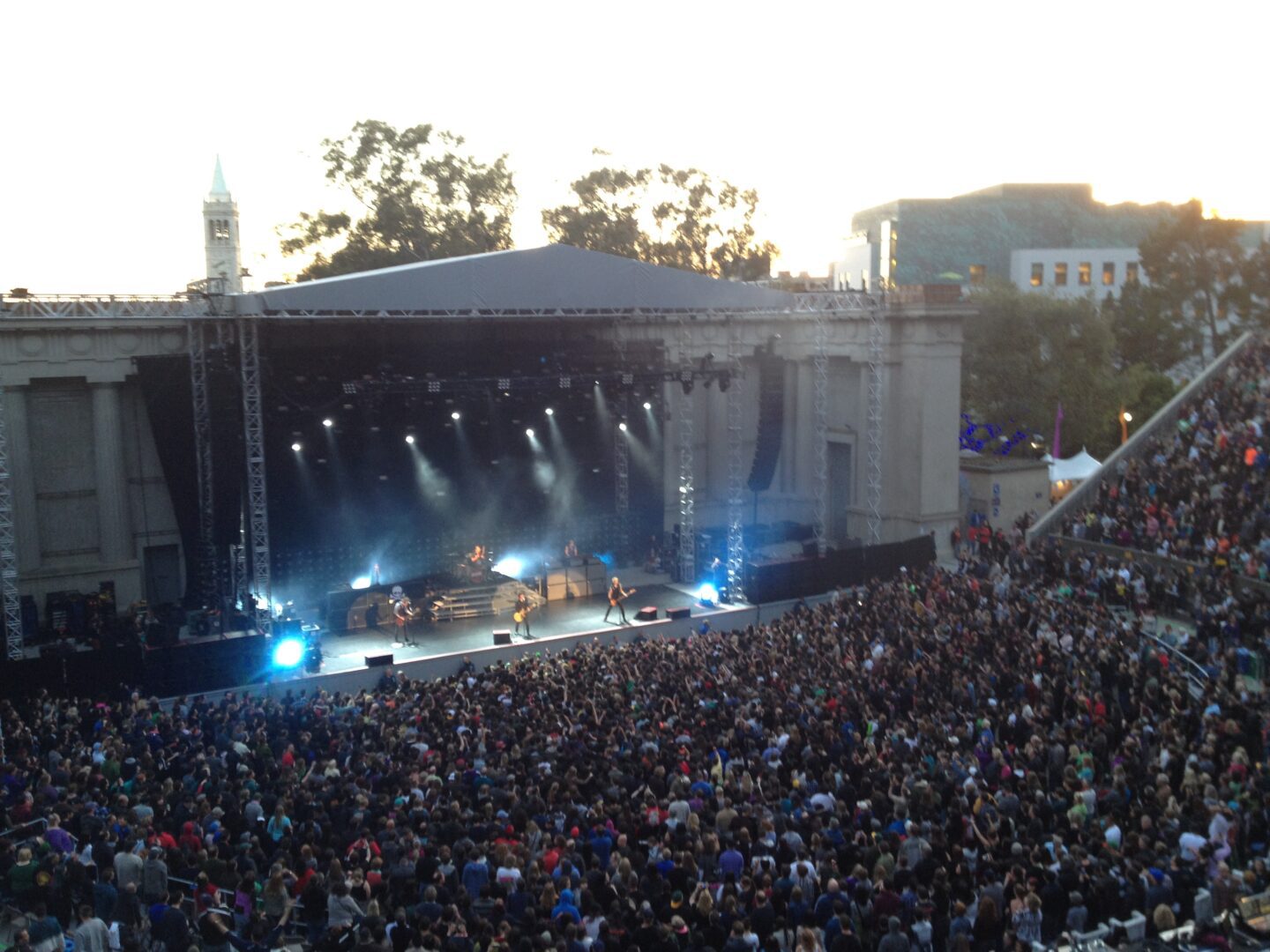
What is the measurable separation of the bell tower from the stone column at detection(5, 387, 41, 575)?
29300mm

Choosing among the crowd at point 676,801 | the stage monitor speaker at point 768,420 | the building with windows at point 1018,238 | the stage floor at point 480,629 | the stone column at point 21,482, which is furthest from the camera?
the building with windows at point 1018,238

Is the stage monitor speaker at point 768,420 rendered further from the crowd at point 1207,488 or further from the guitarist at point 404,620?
the guitarist at point 404,620

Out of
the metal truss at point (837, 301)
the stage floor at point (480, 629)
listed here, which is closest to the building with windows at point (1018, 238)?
the metal truss at point (837, 301)

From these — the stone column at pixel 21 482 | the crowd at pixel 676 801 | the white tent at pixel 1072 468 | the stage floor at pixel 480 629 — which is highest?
the stone column at pixel 21 482

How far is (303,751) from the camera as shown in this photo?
14.3m

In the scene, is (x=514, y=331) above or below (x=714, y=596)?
above

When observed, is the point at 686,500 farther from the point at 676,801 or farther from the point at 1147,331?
the point at 1147,331

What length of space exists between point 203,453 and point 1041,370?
29.0 m

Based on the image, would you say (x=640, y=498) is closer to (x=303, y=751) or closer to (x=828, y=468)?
(x=828, y=468)

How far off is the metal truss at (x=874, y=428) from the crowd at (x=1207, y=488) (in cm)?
481

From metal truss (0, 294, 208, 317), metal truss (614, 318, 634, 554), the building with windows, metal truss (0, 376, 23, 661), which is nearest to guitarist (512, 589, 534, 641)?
metal truss (614, 318, 634, 554)

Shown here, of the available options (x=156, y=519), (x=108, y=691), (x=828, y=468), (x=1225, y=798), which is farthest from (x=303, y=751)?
(x=828, y=468)

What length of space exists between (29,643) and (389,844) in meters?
15.8

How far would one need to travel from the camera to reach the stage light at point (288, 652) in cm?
2106
